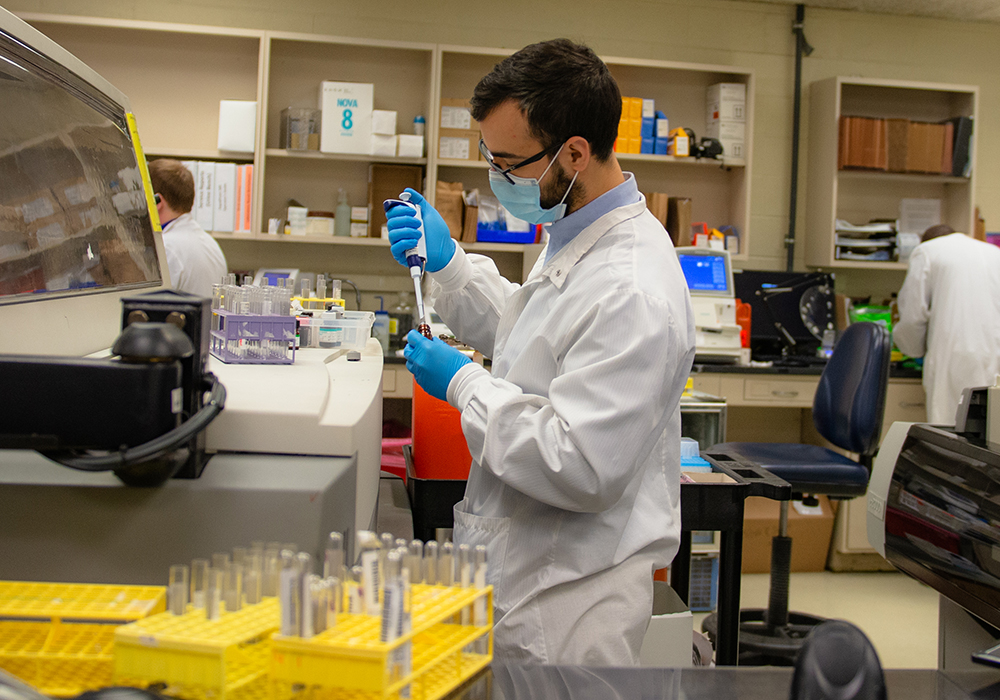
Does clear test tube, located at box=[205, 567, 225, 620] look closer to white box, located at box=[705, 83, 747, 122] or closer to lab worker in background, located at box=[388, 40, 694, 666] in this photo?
lab worker in background, located at box=[388, 40, 694, 666]

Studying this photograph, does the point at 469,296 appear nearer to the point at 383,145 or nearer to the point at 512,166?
the point at 512,166

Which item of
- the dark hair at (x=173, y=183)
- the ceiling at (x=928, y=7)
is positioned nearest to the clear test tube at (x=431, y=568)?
the dark hair at (x=173, y=183)

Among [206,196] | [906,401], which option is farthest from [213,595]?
[906,401]

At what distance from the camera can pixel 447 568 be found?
28.3 inches

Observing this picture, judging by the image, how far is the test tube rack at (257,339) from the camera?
1087 mm

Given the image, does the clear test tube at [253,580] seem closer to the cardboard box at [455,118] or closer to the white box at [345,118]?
the white box at [345,118]

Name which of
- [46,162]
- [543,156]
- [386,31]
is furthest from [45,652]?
[386,31]

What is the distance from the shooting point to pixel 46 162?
1063mm

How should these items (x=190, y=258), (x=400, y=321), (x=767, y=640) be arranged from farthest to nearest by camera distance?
1. (x=400, y=321)
2. (x=190, y=258)
3. (x=767, y=640)

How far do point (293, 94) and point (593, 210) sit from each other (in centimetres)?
330

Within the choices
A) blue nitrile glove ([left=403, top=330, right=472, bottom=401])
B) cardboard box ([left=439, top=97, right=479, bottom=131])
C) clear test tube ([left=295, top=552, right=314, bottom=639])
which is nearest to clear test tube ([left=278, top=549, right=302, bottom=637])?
clear test tube ([left=295, top=552, right=314, bottom=639])

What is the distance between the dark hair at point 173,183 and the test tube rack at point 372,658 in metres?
2.94

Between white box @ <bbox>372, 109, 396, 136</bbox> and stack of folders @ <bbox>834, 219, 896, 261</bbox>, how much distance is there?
7.87 feet

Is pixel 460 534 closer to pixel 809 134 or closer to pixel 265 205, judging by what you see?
pixel 265 205
